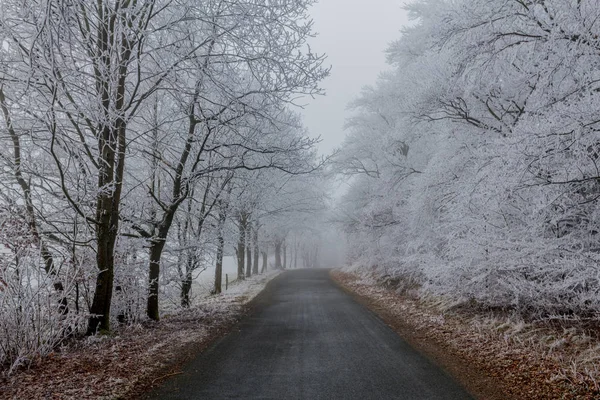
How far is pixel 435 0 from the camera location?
15.8 meters

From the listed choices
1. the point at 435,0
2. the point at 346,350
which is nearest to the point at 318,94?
the point at 346,350

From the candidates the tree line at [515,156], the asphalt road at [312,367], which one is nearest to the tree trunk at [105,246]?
the asphalt road at [312,367]

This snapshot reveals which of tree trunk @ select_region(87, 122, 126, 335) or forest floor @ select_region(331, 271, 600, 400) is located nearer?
forest floor @ select_region(331, 271, 600, 400)

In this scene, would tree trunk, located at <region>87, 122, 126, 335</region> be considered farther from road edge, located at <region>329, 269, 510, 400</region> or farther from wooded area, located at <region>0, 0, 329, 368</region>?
road edge, located at <region>329, 269, 510, 400</region>

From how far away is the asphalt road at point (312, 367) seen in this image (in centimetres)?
476

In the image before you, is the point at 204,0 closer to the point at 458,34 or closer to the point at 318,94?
the point at 318,94

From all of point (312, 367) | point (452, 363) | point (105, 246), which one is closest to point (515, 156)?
point (452, 363)

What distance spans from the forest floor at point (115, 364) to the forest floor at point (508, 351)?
4079mm

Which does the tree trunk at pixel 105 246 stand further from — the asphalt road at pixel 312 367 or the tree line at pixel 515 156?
the tree line at pixel 515 156

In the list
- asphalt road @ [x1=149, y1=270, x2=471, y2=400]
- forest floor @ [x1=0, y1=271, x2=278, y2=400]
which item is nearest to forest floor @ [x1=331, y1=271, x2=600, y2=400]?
asphalt road @ [x1=149, y1=270, x2=471, y2=400]

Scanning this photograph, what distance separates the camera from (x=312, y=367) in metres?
5.76

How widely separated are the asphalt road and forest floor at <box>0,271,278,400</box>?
356 millimetres

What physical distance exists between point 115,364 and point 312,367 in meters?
2.84

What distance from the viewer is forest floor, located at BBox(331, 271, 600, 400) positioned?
4.76m
